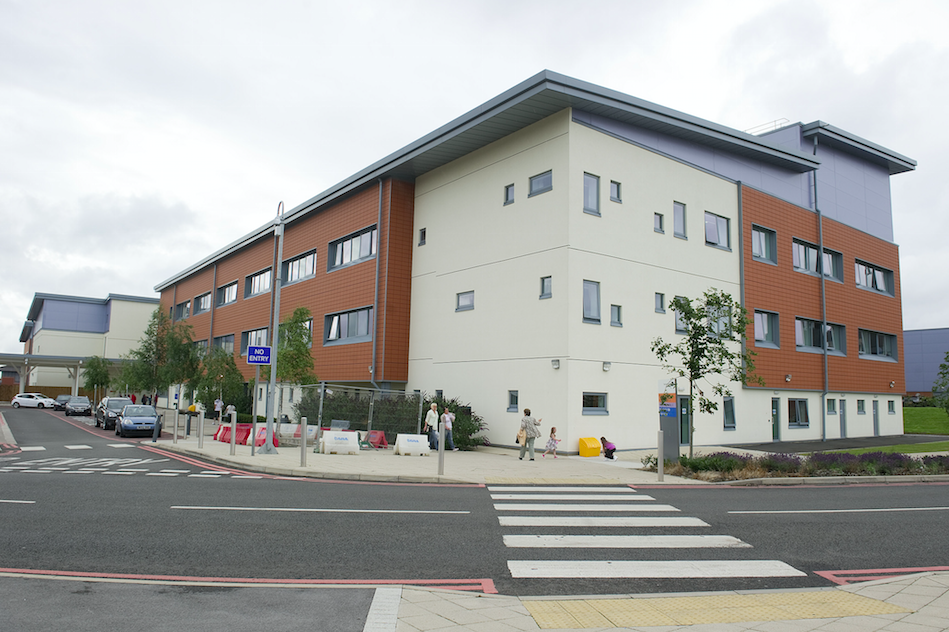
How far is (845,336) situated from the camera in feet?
114

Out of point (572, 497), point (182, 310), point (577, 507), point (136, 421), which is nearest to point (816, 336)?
point (572, 497)

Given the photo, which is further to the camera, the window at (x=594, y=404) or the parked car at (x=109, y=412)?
the parked car at (x=109, y=412)

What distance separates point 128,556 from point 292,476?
321 inches

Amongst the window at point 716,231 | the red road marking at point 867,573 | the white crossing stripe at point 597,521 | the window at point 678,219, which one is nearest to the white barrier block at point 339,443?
the white crossing stripe at point 597,521

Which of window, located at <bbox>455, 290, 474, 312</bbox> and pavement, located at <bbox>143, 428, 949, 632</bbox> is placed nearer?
pavement, located at <bbox>143, 428, 949, 632</bbox>

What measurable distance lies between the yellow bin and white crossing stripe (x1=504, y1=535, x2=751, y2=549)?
12801 millimetres

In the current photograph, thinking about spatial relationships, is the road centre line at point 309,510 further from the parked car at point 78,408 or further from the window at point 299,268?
the parked car at point 78,408

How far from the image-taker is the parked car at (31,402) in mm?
62906

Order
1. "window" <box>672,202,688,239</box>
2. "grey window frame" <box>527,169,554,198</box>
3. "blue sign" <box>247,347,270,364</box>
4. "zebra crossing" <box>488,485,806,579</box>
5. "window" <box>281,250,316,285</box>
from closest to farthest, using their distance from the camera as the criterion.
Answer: "zebra crossing" <box>488,485,806,579</box>
"blue sign" <box>247,347,270,364</box>
"grey window frame" <box>527,169,554,198</box>
"window" <box>672,202,688,239</box>
"window" <box>281,250,316,285</box>

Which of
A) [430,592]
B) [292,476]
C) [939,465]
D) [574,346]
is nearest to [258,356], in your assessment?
[292,476]

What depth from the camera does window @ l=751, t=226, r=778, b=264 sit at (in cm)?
3016

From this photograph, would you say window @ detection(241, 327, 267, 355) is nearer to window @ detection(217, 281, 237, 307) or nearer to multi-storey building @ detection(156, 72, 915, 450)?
multi-storey building @ detection(156, 72, 915, 450)

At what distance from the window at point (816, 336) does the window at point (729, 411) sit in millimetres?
6412

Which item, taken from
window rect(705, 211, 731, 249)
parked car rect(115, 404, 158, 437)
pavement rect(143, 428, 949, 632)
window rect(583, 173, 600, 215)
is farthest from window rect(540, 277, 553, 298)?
parked car rect(115, 404, 158, 437)
